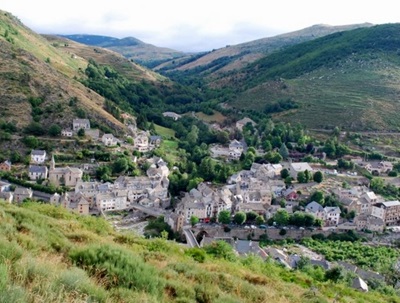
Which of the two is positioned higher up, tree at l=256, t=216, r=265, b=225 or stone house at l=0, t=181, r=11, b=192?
stone house at l=0, t=181, r=11, b=192

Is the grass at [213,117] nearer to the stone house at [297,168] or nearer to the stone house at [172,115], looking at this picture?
the stone house at [172,115]

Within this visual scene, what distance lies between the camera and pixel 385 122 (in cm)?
5612

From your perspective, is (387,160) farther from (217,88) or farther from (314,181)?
(217,88)

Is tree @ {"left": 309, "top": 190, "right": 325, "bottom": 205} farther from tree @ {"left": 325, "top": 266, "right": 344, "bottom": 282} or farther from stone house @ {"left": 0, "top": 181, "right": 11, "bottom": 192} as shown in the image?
stone house @ {"left": 0, "top": 181, "right": 11, "bottom": 192}

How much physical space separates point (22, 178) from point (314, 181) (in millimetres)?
24021

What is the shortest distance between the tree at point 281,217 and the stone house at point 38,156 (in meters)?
18.8

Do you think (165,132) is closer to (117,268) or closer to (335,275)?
(335,275)

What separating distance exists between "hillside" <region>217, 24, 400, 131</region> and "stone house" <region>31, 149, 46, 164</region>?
35.3m

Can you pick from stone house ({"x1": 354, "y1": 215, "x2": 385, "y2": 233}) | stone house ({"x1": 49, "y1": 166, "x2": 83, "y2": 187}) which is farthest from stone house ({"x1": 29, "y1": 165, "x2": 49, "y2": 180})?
stone house ({"x1": 354, "y1": 215, "x2": 385, "y2": 233})

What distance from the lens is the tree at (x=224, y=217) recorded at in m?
30.1

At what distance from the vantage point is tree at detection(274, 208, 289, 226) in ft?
99.1

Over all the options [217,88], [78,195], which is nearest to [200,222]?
[78,195]

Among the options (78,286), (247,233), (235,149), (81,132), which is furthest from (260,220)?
(78,286)

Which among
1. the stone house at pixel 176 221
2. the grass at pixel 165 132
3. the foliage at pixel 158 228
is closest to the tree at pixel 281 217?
the stone house at pixel 176 221
